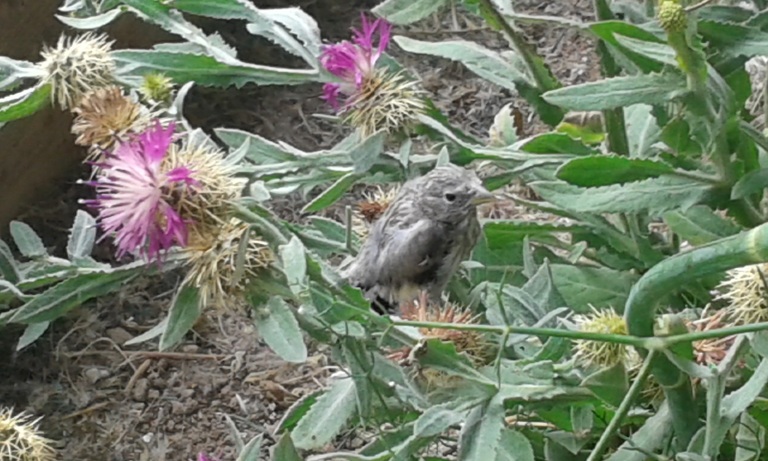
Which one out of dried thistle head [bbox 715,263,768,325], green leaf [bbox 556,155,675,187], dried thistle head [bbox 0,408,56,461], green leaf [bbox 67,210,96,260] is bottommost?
dried thistle head [bbox 0,408,56,461]

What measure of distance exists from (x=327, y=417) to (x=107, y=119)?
0.38 m

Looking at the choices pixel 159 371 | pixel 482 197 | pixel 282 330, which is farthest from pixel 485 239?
pixel 159 371

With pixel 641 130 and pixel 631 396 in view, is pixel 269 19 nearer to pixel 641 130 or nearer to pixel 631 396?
pixel 641 130

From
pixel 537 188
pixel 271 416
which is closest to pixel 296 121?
pixel 271 416

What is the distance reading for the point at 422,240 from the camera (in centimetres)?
135

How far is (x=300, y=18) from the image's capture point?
137cm

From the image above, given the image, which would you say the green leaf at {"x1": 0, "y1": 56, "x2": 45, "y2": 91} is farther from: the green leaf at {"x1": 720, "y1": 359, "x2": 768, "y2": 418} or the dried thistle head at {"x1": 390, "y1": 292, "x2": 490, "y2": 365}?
the green leaf at {"x1": 720, "y1": 359, "x2": 768, "y2": 418}

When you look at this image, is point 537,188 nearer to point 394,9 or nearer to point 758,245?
point 394,9

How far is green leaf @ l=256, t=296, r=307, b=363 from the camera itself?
1028 millimetres

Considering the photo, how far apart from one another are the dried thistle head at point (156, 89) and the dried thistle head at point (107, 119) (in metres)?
0.13

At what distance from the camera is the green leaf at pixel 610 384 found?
3.17 feet

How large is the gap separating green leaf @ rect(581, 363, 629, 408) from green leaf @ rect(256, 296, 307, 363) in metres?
0.27

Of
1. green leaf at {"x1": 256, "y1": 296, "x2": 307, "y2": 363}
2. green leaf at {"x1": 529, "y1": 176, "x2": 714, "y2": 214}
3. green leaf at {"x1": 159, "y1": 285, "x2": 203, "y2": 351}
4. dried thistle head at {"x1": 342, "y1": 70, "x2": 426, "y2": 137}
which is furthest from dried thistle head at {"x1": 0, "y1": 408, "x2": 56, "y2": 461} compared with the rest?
green leaf at {"x1": 529, "y1": 176, "x2": 714, "y2": 214}

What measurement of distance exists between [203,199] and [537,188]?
0.41 meters
